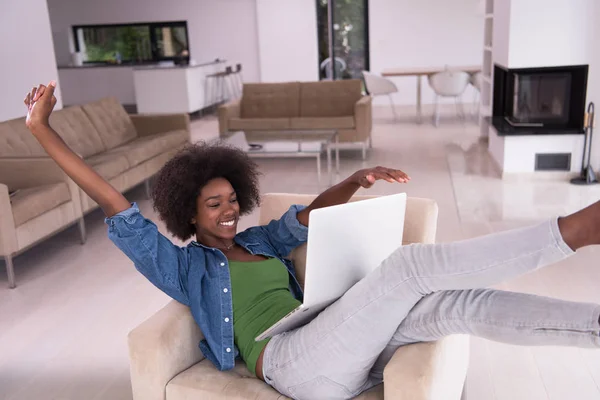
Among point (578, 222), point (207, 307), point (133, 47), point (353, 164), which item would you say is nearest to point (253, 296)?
point (207, 307)

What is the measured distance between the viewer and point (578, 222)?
4.37 ft

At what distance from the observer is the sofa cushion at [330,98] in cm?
734

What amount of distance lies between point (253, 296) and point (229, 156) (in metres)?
0.52

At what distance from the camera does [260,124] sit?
7.28 m

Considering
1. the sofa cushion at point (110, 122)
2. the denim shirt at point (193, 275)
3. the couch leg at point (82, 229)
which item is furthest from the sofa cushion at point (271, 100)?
the denim shirt at point (193, 275)

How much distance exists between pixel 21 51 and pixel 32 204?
12.1 feet

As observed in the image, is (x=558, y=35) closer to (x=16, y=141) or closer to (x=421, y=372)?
(x=16, y=141)

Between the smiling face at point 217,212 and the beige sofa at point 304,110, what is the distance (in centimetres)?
465

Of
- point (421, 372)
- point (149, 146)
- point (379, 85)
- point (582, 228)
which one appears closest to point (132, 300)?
point (421, 372)

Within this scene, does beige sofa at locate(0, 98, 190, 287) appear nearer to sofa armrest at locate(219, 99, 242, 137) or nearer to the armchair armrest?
the armchair armrest

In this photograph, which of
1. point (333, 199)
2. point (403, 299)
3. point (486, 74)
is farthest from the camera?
point (486, 74)

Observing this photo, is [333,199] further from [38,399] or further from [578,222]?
[38,399]

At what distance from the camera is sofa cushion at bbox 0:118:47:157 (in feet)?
15.0

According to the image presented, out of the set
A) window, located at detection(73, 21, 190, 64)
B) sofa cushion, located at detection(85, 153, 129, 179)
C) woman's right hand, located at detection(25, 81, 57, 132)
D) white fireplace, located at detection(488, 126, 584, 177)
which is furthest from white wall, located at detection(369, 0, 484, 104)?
woman's right hand, located at detection(25, 81, 57, 132)
